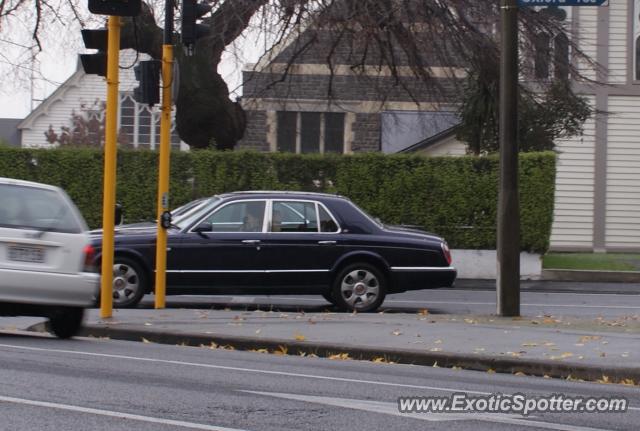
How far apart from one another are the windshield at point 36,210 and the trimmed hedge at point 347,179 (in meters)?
11.0

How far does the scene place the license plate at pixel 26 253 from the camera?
11094mm

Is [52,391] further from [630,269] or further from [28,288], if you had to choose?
[630,269]

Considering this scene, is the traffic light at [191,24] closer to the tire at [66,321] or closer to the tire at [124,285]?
the tire at [124,285]

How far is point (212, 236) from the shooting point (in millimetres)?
15312

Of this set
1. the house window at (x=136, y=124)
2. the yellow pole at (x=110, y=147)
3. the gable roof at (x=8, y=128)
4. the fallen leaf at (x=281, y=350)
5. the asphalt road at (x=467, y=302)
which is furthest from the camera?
the gable roof at (x=8, y=128)

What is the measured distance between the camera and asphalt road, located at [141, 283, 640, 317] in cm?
1641

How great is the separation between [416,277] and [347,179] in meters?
7.64

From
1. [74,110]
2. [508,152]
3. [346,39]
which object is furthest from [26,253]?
[74,110]

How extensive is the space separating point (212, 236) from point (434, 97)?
9900 millimetres

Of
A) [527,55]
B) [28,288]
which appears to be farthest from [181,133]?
[28,288]

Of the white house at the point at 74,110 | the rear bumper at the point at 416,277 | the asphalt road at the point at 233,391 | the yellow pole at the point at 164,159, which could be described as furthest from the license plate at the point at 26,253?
the white house at the point at 74,110

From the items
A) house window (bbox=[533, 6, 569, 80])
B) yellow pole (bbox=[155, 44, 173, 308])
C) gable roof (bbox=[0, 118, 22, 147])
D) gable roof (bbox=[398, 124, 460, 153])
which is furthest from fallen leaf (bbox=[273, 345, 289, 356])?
gable roof (bbox=[0, 118, 22, 147])

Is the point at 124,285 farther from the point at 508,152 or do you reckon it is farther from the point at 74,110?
the point at 74,110

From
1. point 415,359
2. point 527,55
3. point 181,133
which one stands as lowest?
point 415,359
